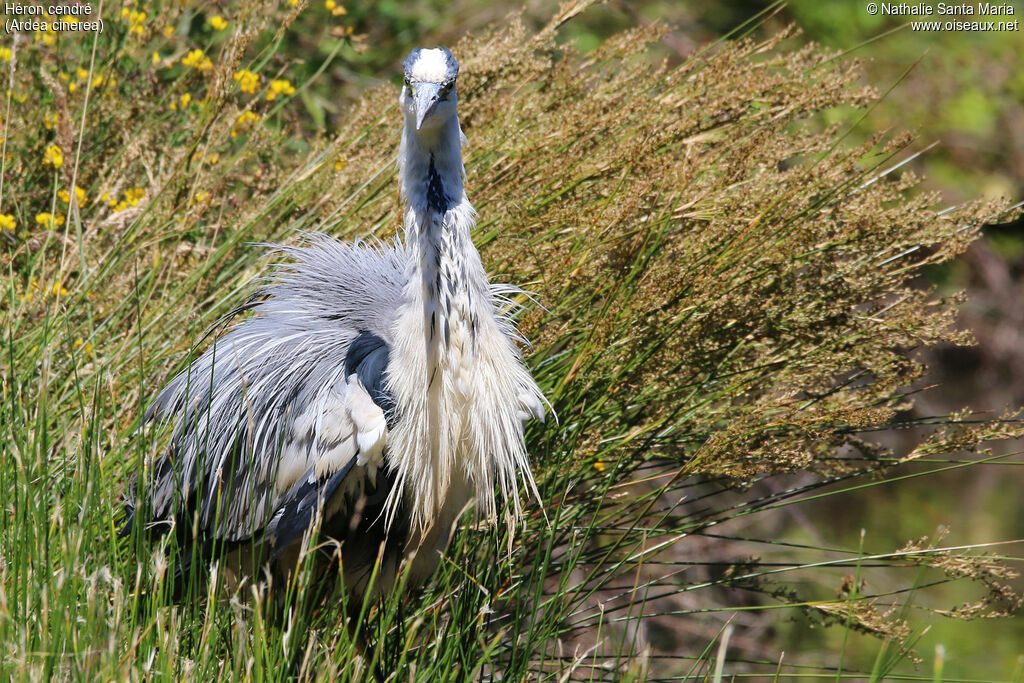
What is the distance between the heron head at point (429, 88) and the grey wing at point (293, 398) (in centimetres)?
49

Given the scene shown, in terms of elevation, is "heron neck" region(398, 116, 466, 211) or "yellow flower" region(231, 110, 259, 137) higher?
"yellow flower" region(231, 110, 259, 137)

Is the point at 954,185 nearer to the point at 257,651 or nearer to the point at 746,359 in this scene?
the point at 746,359

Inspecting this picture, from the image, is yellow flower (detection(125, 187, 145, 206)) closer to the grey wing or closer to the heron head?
the grey wing

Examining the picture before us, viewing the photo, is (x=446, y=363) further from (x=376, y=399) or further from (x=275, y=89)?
(x=275, y=89)

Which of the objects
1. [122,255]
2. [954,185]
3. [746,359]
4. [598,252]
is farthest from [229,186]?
[954,185]

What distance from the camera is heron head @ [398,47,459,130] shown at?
6.73 ft

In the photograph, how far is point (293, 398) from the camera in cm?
252

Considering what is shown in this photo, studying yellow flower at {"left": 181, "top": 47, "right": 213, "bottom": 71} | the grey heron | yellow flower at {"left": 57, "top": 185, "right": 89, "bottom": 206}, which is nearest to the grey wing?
the grey heron

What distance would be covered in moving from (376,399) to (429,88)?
0.74 m

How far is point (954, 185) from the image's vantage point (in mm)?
8148

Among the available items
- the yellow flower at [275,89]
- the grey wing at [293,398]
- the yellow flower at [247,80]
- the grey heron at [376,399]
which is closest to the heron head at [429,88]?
the grey heron at [376,399]

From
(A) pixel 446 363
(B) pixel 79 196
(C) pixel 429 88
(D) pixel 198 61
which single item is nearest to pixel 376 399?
(A) pixel 446 363

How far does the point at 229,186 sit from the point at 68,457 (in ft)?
4.32

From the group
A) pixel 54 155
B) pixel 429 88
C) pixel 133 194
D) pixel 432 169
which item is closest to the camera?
pixel 429 88
